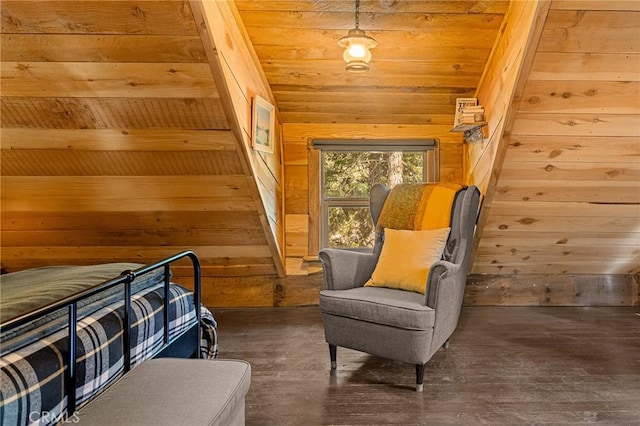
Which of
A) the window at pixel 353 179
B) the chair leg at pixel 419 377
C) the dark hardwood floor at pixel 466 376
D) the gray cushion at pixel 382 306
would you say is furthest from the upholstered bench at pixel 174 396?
the window at pixel 353 179

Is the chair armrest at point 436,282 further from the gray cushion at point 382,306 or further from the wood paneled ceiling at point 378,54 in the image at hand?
the wood paneled ceiling at point 378,54

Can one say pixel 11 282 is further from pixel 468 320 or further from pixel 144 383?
pixel 468 320

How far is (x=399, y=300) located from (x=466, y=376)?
1.91 feet

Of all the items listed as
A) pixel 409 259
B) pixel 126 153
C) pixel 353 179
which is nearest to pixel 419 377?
pixel 409 259

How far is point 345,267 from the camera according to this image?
2.38 m

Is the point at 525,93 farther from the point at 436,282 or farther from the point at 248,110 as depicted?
the point at 248,110

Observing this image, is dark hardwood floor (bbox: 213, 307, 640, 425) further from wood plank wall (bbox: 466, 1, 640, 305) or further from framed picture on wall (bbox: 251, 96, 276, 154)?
framed picture on wall (bbox: 251, 96, 276, 154)

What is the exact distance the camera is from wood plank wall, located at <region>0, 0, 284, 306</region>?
1.82m

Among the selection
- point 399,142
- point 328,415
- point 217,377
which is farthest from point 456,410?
point 399,142

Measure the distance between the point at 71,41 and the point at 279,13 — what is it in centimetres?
115

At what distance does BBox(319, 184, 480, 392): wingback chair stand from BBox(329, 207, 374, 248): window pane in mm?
930

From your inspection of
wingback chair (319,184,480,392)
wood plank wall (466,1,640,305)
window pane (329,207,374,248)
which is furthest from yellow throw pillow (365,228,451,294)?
window pane (329,207,374,248)

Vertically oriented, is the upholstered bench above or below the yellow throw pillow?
below

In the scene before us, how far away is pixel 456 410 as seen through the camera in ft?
5.95
